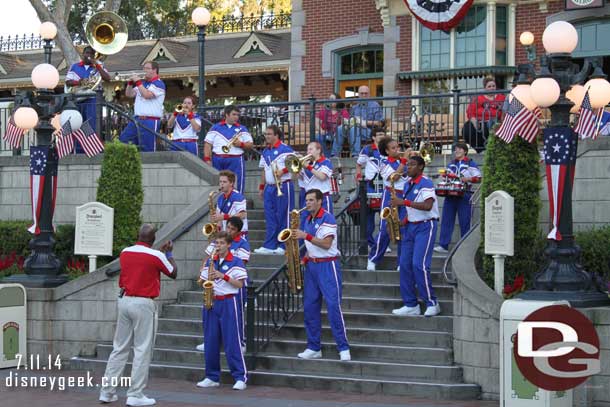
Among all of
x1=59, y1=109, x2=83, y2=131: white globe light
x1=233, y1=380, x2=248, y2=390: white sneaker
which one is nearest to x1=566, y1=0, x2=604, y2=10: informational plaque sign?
x1=59, y1=109, x2=83, y2=131: white globe light

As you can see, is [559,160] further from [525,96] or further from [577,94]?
[577,94]

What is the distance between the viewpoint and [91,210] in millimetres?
16562

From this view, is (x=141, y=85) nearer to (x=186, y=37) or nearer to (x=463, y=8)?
(x=463, y=8)

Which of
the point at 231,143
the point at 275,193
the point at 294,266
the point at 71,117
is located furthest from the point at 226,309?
the point at 71,117

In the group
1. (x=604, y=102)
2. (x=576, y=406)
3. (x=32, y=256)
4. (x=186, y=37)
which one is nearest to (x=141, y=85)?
(x=32, y=256)

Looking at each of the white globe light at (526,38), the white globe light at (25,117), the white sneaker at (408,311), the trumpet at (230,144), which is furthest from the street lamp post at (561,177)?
the white globe light at (526,38)

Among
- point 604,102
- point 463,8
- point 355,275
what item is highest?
point 463,8

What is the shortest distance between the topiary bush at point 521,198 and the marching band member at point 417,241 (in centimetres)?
74

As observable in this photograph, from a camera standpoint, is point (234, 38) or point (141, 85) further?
point (234, 38)

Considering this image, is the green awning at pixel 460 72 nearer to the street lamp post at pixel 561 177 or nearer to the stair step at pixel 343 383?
the street lamp post at pixel 561 177

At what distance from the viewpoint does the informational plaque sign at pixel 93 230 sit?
1653 centimetres

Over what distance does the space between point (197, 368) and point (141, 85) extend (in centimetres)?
648

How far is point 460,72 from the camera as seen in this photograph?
76.8ft

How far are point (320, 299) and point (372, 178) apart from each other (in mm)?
2997
